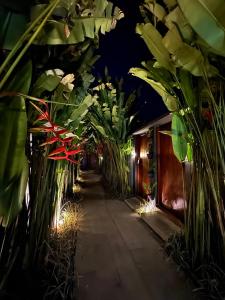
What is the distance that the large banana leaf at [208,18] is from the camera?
1.53m

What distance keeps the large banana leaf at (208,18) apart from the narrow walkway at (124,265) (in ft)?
7.35

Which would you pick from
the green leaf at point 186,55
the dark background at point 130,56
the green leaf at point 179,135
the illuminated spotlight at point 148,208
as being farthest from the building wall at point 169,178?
the green leaf at point 186,55

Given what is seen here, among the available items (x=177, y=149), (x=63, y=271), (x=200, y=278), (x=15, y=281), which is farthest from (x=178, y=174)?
(x=15, y=281)

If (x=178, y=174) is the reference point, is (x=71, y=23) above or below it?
above

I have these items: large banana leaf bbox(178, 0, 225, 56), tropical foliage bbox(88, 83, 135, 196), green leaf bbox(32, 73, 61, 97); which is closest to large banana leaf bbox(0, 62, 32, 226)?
green leaf bbox(32, 73, 61, 97)

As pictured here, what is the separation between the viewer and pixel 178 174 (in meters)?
4.71

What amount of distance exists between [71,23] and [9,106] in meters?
1.04

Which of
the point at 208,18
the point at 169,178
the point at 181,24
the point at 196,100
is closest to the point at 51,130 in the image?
the point at 208,18

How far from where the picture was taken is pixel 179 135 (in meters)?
2.72

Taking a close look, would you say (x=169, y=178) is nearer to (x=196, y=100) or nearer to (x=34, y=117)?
(x=196, y=100)

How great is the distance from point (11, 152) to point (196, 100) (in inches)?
74.5

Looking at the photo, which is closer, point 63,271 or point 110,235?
point 63,271

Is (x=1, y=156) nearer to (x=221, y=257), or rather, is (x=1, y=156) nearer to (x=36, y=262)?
(x=36, y=262)

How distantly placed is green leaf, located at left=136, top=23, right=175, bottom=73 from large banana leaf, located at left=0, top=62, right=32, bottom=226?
1357 mm
